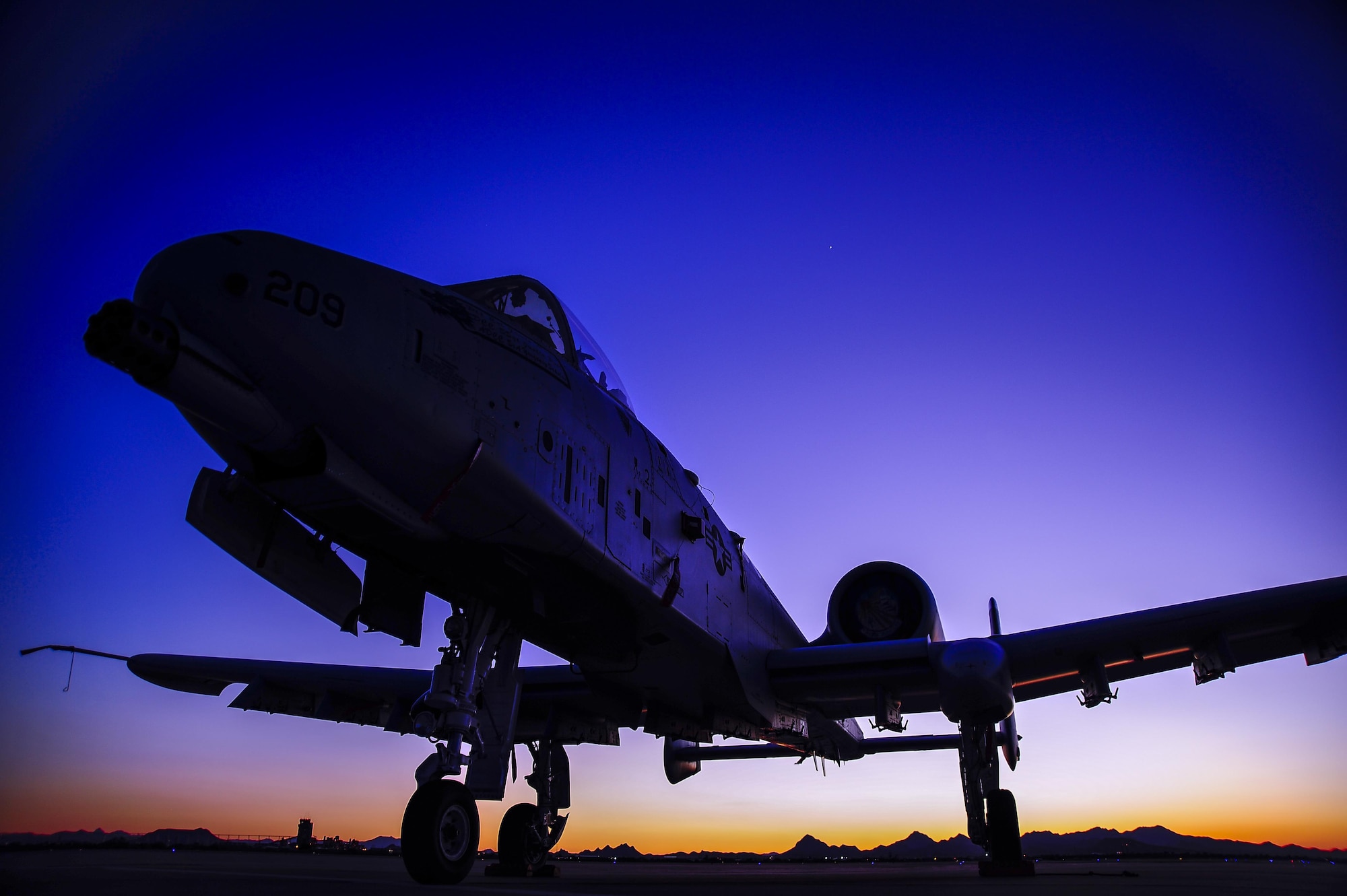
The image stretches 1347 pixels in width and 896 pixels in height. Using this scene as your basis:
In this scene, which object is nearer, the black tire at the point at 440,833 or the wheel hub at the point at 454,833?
the black tire at the point at 440,833

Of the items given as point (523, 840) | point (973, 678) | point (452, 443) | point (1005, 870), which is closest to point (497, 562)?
point (452, 443)

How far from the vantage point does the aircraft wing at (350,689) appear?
31.2 feet

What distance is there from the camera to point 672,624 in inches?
281

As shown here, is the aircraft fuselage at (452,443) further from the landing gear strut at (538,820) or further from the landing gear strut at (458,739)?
the landing gear strut at (538,820)

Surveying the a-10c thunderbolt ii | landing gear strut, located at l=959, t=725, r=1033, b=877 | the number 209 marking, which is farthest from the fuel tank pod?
the number 209 marking

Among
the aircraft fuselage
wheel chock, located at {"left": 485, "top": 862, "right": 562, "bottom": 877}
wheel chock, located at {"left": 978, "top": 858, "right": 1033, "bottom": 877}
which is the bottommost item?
wheel chock, located at {"left": 485, "top": 862, "right": 562, "bottom": 877}

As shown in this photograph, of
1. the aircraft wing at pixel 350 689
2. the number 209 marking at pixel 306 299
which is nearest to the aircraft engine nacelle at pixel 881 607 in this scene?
the aircraft wing at pixel 350 689

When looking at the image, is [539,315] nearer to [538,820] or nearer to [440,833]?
[440,833]

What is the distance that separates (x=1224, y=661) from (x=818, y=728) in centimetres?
522

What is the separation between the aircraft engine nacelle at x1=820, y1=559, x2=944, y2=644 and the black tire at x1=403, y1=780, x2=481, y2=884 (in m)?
7.02

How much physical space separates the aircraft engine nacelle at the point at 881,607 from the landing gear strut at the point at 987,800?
1824 mm

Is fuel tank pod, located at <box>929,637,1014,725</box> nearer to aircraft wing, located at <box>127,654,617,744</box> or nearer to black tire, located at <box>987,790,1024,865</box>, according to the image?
black tire, located at <box>987,790,1024,865</box>

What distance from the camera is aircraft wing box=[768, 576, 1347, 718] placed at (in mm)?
7570

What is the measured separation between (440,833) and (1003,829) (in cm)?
700
